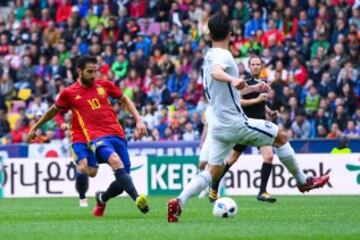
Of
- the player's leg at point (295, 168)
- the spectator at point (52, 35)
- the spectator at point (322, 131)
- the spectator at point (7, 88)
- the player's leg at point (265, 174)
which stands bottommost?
the spectator at point (322, 131)

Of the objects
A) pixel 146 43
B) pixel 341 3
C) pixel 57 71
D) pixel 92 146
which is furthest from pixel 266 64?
pixel 92 146

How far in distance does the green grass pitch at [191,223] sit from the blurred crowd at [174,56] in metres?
9.57

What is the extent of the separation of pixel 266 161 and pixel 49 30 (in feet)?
55.6

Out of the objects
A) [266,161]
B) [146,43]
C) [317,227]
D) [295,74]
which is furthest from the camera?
[146,43]

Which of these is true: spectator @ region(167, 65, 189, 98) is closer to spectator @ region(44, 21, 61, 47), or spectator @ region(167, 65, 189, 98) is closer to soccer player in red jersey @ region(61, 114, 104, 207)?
spectator @ region(44, 21, 61, 47)

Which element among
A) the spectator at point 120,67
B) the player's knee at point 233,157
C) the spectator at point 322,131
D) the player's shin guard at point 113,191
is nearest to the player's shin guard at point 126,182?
the player's shin guard at point 113,191

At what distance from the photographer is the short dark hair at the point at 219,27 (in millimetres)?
12391

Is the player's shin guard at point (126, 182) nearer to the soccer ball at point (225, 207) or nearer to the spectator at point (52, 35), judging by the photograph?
the soccer ball at point (225, 207)

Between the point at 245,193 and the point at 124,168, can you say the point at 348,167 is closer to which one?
the point at 245,193

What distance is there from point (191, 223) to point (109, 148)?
2023mm

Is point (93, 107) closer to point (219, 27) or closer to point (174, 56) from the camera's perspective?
point (219, 27)

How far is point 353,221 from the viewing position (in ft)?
42.1

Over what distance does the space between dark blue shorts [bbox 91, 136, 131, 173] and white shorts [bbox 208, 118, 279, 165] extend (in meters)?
1.75

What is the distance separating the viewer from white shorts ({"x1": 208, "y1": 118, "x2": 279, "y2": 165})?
41.8 ft
